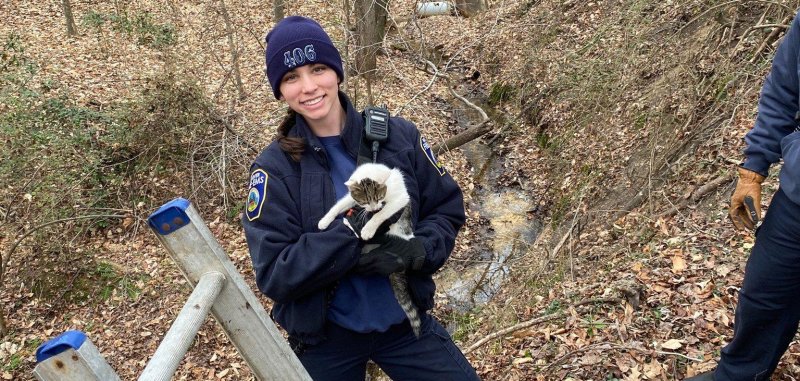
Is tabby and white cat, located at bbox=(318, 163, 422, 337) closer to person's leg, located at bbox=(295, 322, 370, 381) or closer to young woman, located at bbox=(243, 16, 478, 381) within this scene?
young woman, located at bbox=(243, 16, 478, 381)

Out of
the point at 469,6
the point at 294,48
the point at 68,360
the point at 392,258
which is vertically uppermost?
the point at 469,6

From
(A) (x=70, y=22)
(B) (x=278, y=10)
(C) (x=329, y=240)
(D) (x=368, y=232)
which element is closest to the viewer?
(C) (x=329, y=240)

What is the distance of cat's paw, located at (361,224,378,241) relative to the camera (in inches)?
106

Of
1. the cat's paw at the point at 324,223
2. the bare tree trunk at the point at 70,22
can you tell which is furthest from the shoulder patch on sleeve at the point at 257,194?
the bare tree trunk at the point at 70,22

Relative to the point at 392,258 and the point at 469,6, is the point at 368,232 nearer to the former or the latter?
the point at 392,258

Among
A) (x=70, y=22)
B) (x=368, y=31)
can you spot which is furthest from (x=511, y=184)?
(x=70, y=22)

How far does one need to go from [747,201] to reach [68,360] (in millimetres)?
3513

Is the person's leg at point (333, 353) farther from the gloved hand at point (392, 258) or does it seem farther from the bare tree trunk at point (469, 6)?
the bare tree trunk at point (469, 6)

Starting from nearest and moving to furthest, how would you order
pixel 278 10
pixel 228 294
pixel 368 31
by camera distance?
pixel 228 294
pixel 368 31
pixel 278 10

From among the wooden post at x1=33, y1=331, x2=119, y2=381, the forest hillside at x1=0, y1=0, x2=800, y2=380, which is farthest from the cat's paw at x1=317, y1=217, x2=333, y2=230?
the forest hillside at x1=0, y1=0, x2=800, y2=380

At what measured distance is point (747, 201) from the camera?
3.22 meters

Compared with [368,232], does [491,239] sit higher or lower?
lower

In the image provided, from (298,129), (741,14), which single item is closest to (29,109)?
(298,129)

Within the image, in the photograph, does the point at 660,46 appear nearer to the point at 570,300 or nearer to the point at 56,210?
the point at 570,300
